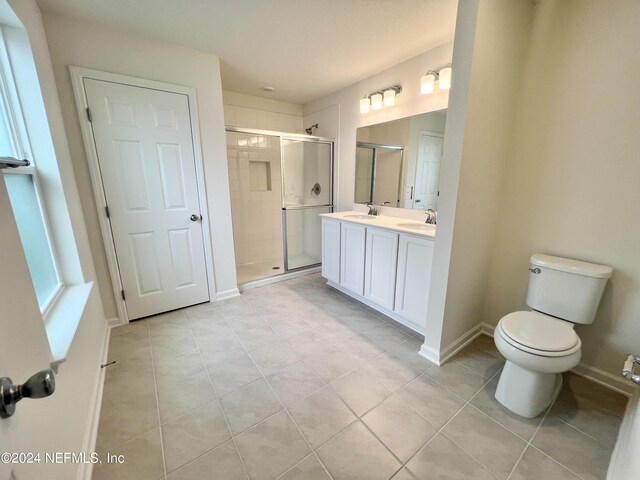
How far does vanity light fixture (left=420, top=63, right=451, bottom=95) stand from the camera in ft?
6.79

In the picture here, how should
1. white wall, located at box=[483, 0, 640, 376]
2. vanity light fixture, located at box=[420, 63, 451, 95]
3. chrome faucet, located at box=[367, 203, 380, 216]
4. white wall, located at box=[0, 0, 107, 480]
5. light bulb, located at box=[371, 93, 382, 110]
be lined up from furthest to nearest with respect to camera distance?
1. chrome faucet, located at box=[367, 203, 380, 216]
2. light bulb, located at box=[371, 93, 382, 110]
3. vanity light fixture, located at box=[420, 63, 451, 95]
4. white wall, located at box=[483, 0, 640, 376]
5. white wall, located at box=[0, 0, 107, 480]

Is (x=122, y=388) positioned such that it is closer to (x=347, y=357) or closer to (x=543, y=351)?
(x=347, y=357)

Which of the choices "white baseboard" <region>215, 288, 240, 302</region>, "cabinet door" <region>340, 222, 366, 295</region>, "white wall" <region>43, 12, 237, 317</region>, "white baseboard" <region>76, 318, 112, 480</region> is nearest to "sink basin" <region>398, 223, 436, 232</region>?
"cabinet door" <region>340, 222, 366, 295</region>

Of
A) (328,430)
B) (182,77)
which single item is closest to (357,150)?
(182,77)

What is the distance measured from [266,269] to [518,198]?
2904mm

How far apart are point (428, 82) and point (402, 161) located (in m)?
0.70

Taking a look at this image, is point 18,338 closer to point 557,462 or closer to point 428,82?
point 557,462

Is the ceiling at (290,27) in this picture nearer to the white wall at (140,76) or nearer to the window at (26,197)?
the white wall at (140,76)

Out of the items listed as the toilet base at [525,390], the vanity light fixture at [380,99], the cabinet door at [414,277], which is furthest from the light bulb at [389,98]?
the toilet base at [525,390]

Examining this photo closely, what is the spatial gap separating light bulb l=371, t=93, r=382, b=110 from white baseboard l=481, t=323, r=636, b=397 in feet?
8.71

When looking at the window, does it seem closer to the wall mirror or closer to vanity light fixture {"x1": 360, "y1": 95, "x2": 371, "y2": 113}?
vanity light fixture {"x1": 360, "y1": 95, "x2": 371, "y2": 113}

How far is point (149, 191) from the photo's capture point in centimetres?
226

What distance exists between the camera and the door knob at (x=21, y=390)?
1.49 ft

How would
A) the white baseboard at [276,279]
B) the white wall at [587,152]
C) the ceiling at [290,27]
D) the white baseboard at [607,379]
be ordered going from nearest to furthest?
the white wall at [587,152], the white baseboard at [607,379], the ceiling at [290,27], the white baseboard at [276,279]
